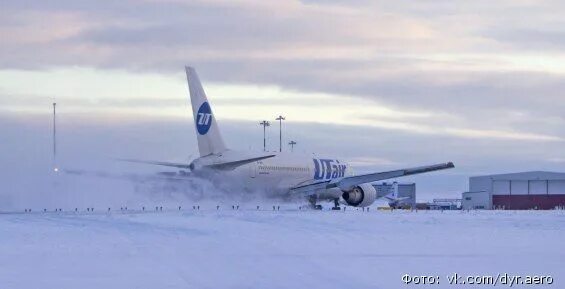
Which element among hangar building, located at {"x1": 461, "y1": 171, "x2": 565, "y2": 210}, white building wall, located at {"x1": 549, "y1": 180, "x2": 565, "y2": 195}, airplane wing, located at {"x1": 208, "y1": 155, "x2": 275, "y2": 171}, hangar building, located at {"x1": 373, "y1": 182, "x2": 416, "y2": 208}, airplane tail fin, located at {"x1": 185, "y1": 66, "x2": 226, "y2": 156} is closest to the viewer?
airplane wing, located at {"x1": 208, "y1": 155, "x2": 275, "y2": 171}

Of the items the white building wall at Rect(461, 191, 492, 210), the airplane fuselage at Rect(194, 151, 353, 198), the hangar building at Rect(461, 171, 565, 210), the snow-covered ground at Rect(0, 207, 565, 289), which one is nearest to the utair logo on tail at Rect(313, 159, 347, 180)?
the airplane fuselage at Rect(194, 151, 353, 198)

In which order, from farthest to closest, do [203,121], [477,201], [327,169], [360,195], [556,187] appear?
[477,201] < [556,187] < [327,169] < [360,195] < [203,121]

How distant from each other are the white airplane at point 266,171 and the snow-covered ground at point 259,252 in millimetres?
17469

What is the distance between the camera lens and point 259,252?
2759 cm

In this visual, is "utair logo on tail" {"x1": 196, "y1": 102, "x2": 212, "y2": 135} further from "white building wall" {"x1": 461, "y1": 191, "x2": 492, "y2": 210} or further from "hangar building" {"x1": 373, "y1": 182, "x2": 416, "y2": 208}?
"hangar building" {"x1": 373, "y1": 182, "x2": 416, "y2": 208}

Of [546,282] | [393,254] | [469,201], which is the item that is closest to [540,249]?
[393,254]

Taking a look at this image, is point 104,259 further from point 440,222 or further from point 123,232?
point 440,222

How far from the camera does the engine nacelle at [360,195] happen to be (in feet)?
219

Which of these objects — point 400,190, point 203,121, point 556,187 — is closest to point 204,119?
point 203,121

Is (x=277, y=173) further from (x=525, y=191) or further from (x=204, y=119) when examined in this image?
(x=525, y=191)

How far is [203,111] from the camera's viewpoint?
63188 millimetres

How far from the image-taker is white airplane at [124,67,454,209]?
6112 centimetres

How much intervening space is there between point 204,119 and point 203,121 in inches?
6.6

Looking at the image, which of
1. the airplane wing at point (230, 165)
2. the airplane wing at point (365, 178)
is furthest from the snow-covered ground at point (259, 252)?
the airplane wing at point (365, 178)
